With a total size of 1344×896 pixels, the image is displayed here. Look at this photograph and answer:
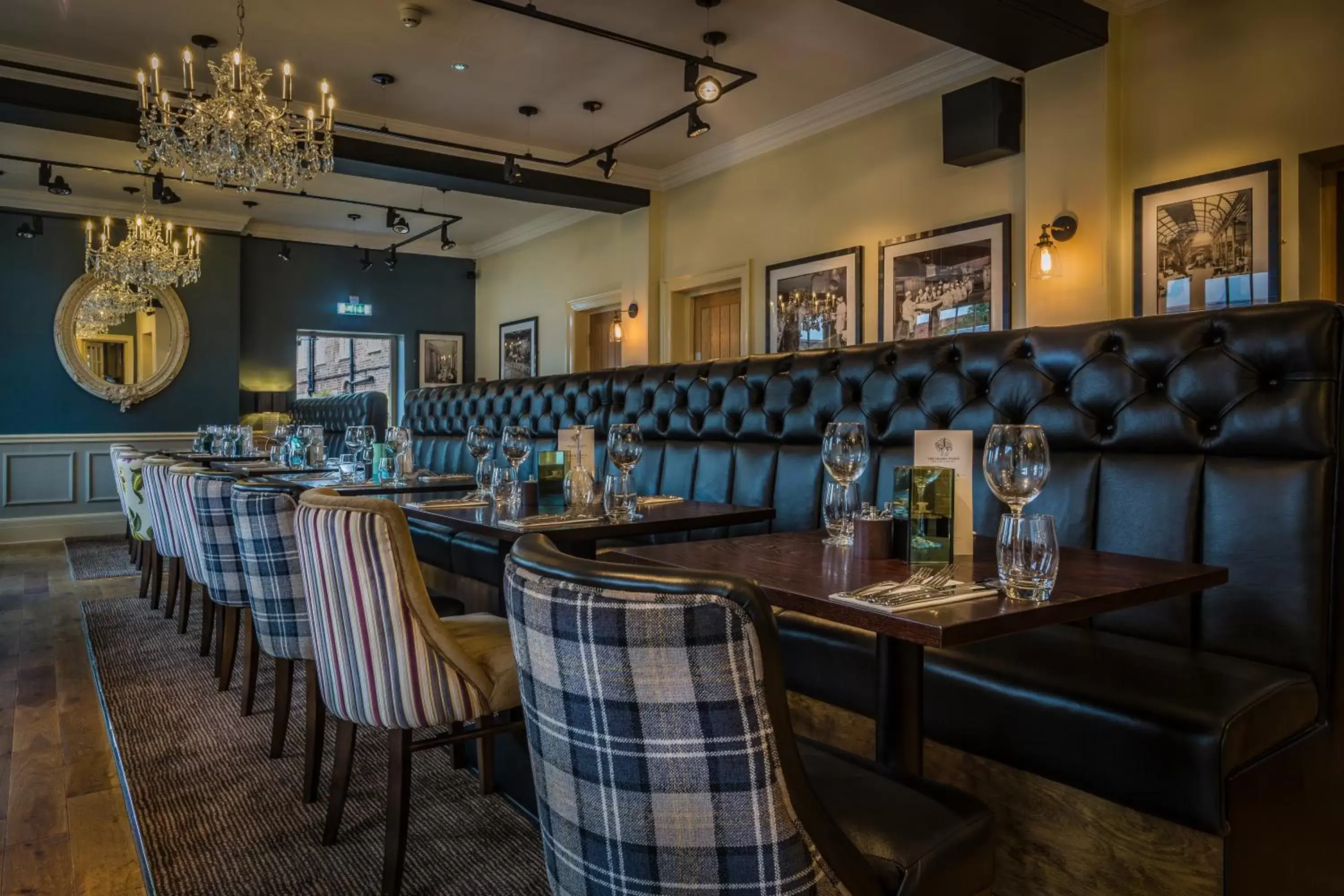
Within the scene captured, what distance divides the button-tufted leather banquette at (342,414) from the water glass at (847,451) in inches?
267

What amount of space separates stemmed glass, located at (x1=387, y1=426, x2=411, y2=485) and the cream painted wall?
377cm

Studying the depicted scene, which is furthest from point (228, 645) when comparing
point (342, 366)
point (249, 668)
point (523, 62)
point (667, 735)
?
point (342, 366)

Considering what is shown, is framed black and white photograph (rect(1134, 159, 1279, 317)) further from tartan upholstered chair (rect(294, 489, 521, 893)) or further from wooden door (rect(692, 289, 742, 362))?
tartan upholstered chair (rect(294, 489, 521, 893))

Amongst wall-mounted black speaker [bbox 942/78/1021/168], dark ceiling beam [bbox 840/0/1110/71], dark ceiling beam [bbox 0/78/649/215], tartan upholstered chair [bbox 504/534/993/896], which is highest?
dark ceiling beam [bbox 0/78/649/215]

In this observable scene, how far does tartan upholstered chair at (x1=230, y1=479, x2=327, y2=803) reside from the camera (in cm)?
222

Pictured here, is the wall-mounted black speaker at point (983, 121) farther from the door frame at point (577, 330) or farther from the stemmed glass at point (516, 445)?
the door frame at point (577, 330)

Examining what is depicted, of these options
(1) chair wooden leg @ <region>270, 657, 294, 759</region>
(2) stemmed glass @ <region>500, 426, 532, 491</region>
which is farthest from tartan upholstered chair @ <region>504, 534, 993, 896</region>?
(1) chair wooden leg @ <region>270, 657, 294, 759</region>

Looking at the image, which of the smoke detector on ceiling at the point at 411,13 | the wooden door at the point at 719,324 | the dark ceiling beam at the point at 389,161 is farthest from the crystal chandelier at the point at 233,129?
the wooden door at the point at 719,324

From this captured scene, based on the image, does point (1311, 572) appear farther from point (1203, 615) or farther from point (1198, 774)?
point (1198, 774)

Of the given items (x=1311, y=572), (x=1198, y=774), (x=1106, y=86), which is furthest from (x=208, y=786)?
(x=1106, y=86)

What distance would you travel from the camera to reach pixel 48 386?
27.2 ft

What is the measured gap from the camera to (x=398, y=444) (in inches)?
138

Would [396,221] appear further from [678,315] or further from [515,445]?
[515,445]

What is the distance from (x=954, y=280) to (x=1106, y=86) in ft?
4.57
